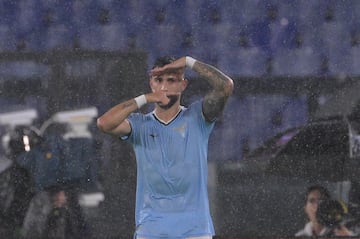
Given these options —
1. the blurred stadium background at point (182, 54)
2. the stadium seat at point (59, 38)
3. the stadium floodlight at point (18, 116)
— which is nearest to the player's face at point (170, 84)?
the blurred stadium background at point (182, 54)

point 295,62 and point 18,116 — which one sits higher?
point 295,62

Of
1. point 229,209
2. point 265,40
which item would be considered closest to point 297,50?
point 265,40

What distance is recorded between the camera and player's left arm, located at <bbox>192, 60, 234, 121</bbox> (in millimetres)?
5109

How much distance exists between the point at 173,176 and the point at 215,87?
433 millimetres

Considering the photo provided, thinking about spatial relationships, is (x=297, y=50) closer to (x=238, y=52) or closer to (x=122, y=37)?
(x=238, y=52)

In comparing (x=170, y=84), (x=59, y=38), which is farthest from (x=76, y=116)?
(x=170, y=84)

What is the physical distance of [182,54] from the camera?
5.71m

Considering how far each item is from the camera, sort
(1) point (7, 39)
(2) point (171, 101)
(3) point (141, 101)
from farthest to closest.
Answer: (1) point (7, 39), (2) point (171, 101), (3) point (141, 101)

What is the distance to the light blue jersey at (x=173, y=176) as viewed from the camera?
201 inches

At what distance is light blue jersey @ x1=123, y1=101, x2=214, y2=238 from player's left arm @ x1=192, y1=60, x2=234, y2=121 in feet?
0.24

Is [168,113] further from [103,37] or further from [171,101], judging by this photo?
[103,37]

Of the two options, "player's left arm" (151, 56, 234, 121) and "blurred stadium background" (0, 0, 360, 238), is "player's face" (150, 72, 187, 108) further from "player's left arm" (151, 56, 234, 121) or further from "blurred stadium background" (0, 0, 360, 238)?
"blurred stadium background" (0, 0, 360, 238)

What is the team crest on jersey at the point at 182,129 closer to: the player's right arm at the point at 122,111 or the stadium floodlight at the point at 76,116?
the player's right arm at the point at 122,111

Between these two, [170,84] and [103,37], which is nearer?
[170,84]
